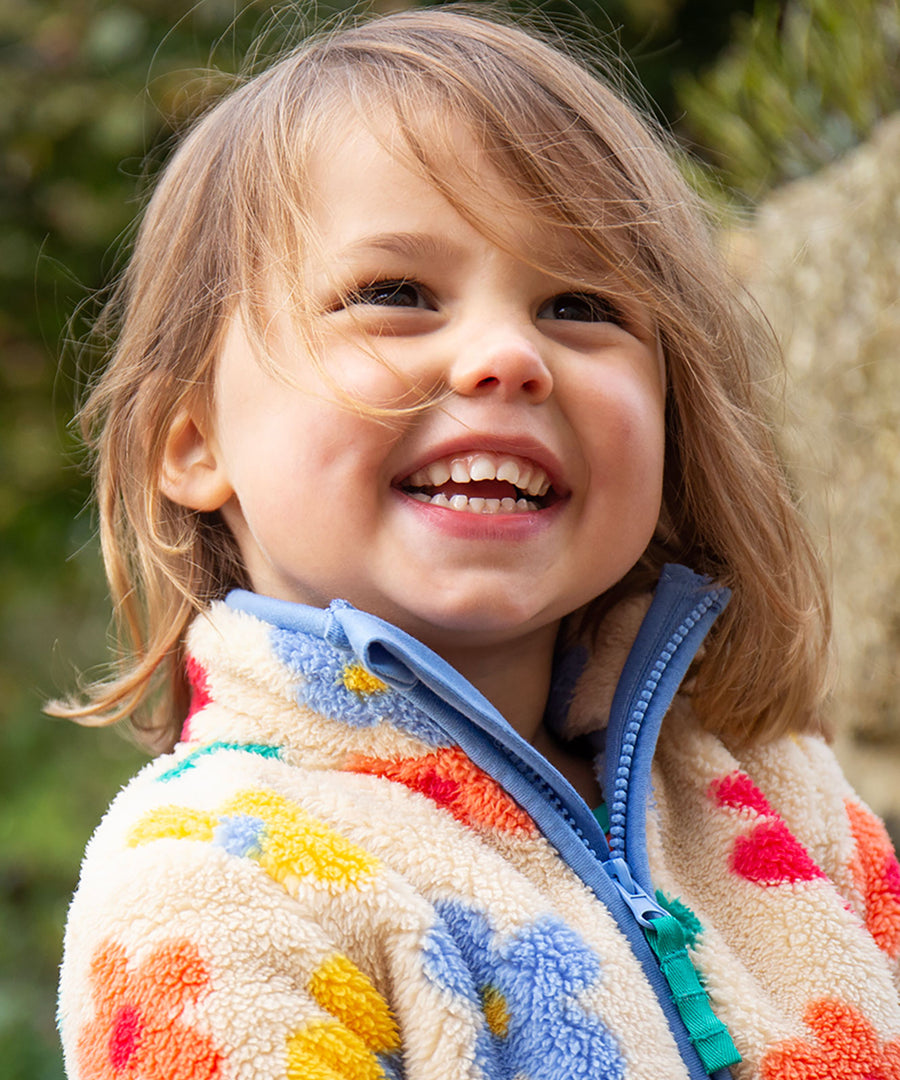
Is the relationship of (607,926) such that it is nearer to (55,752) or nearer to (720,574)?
(720,574)

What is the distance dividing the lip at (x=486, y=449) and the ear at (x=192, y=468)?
28 cm

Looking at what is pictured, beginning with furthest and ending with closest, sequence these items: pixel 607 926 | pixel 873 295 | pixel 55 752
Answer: pixel 55 752 → pixel 873 295 → pixel 607 926

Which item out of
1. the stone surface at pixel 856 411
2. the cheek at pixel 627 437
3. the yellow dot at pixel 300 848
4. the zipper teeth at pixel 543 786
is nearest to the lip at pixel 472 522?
the cheek at pixel 627 437

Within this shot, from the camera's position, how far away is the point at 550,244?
1300mm

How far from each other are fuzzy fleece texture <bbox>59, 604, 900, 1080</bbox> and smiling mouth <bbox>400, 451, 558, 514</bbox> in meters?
0.20

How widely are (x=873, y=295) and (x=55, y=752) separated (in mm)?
3073

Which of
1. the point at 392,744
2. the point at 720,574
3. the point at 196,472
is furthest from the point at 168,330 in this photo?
the point at 720,574

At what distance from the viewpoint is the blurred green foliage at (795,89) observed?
7.74 feet

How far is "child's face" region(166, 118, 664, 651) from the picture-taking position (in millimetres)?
1239

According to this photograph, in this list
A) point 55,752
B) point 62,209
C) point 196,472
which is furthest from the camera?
point 55,752

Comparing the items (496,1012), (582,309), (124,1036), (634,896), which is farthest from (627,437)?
(124,1036)

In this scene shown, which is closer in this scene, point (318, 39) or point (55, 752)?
point (318, 39)

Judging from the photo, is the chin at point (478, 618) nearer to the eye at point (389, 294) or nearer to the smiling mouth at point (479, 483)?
the smiling mouth at point (479, 483)

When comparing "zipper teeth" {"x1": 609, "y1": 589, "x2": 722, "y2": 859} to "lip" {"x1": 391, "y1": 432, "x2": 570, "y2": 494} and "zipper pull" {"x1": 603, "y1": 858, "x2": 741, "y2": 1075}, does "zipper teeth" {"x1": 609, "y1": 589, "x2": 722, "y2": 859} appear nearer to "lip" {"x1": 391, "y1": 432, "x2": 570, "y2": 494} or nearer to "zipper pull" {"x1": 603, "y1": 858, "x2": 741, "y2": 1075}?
"zipper pull" {"x1": 603, "y1": 858, "x2": 741, "y2": 1075}
